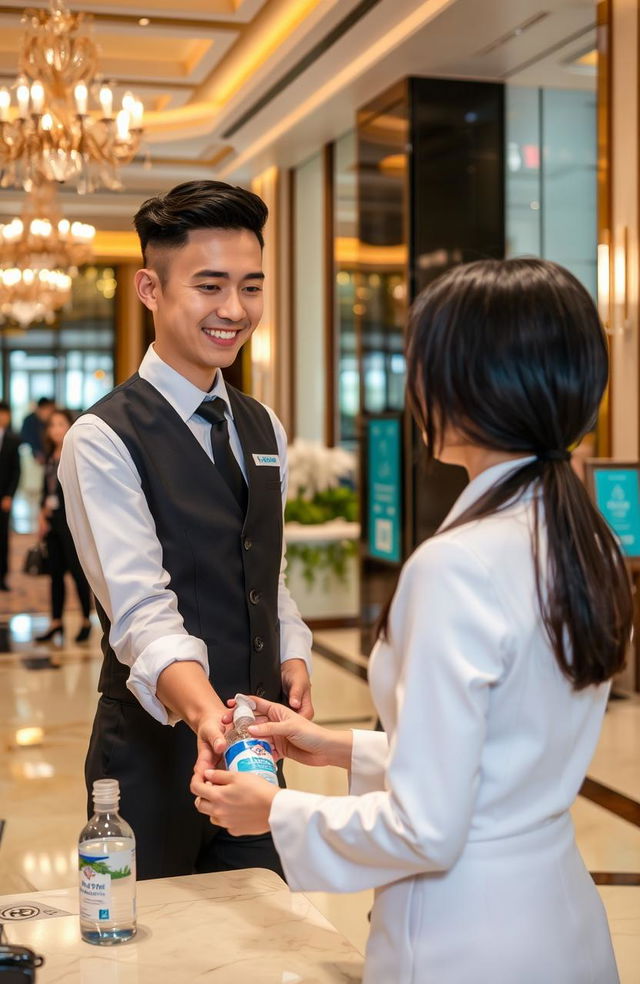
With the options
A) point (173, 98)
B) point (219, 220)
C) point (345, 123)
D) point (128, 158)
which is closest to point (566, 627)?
point (219, 220)

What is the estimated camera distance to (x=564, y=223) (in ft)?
25.6

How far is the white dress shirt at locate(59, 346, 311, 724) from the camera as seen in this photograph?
1.79 meters

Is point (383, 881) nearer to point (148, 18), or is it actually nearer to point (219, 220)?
point (219, 220)

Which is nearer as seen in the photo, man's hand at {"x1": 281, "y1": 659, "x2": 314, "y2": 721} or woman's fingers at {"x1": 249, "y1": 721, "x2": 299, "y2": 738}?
woman's fingers at {"x1": 249, "y1": 721, "x2": 299, "y2": 738}

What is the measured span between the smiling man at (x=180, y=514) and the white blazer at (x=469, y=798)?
2.28 ft

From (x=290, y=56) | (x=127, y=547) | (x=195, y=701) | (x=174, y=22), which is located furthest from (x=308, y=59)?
(x=195, y=701)

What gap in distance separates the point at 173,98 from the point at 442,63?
3700 millimetres

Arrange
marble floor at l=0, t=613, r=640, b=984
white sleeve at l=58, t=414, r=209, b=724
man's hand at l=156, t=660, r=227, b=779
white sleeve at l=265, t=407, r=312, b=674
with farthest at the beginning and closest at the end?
marble floor at l=0, t=613, r=640, b=984 → white sleeve at l=265, t=407, r=312, b=674 → white sleeve at l=58, t=414, r=209, b=724 → man's hand at l=156, t=660, r=227, b=779

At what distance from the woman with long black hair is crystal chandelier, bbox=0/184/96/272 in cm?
755

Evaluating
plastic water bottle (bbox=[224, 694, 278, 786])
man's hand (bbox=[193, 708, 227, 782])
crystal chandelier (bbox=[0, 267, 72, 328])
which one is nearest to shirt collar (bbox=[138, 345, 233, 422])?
man's hand (bbox=[193, 708, 227, 782])

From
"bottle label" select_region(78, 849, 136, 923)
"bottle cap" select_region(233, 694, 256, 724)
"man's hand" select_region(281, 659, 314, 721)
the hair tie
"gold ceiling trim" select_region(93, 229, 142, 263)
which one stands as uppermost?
"gold ceiling trim" select_region(93, 229, 142, 263)

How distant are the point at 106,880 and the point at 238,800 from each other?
0.22m

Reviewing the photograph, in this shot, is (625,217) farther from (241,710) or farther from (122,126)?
(241,710)

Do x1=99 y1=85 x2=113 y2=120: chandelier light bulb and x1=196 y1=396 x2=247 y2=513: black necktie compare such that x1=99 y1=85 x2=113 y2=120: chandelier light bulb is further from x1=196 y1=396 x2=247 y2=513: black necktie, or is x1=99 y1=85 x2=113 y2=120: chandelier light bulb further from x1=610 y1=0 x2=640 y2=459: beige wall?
x1=196 y1=396 x2=247 y2=513: black necktie
